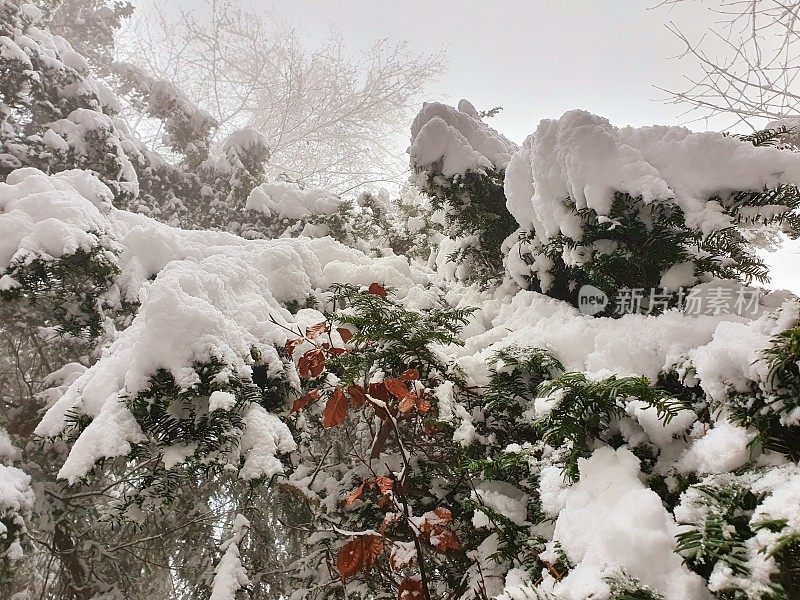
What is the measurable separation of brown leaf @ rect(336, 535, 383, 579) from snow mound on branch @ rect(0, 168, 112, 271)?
5.41 feet

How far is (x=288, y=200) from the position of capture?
14.8 feet

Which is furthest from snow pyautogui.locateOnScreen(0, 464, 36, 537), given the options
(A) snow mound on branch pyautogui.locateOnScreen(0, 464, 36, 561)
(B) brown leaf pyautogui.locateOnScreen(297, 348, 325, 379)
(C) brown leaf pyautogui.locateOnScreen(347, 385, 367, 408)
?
(C) brown leaf pyautogui.locateOnScreen(347, 385, 367, 408)

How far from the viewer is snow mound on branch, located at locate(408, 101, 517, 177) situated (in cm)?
238

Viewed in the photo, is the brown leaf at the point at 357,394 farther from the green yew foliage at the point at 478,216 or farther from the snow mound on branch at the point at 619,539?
the green yew foliage at the point at 478,216

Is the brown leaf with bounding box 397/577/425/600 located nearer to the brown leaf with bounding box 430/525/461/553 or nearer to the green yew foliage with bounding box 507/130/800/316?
the brown leaf with bounding box 430/525/461/553

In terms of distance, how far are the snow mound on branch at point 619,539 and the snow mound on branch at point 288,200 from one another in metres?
3.63

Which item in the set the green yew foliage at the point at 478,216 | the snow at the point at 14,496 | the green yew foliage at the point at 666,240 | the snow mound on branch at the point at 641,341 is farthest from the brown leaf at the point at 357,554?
the green yew foliage at the point at 478,216

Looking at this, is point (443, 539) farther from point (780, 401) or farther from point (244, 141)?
point (244, 141)

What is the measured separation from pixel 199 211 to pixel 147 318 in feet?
16.0

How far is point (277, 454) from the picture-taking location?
1510mm

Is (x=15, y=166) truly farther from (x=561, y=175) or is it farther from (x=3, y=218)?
(x=561, y=175)

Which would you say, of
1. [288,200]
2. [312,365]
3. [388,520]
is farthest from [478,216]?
[288,200]

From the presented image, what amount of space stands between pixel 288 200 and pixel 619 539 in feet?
13.8

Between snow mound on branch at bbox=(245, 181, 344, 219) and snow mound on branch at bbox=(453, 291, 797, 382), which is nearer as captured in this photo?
snow mound on branch at bbox=(453, 291, 797, 382)
